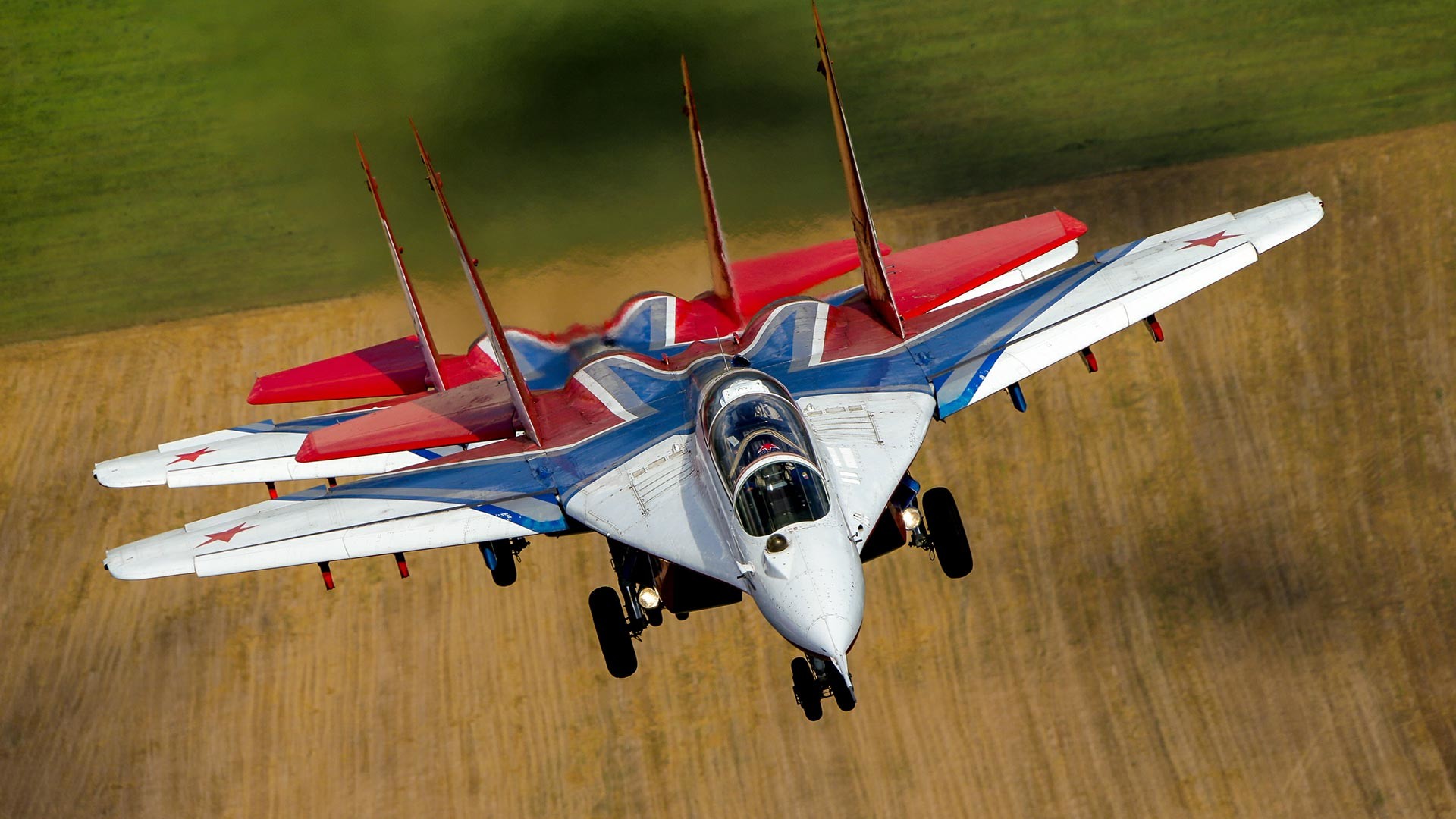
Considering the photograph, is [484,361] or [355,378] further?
Result: [484,361]

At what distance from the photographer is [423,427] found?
2284 centimetres

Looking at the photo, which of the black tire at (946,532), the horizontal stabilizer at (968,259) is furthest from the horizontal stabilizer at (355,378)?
the black tire at (946,532)

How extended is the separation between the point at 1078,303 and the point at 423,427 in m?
12.1

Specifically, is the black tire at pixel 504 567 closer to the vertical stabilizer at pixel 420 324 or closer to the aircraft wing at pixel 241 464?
the aircraft wing at pixel 241 464

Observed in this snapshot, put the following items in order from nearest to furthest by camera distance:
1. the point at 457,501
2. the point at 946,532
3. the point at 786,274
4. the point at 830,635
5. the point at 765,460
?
1. the point at 830,635
2. the point at 765,460
3. the point at 457,501
4. the point at 946,532
5. the point at 786,274

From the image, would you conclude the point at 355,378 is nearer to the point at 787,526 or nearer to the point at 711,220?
→ the point at 711,220

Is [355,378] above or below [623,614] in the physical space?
above

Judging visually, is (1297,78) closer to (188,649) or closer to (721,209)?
(721,209)

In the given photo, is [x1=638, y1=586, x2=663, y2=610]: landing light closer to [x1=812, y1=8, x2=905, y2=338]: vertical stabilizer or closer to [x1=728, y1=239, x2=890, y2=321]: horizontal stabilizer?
[x1=812, y1=8, x2=905, y2=338]: vertical stabilizer

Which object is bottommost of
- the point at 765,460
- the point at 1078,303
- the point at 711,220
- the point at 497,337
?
the point at 765,460

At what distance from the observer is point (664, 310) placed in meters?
25.3

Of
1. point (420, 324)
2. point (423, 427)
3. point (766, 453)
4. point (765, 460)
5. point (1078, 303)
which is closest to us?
point (765, 460)

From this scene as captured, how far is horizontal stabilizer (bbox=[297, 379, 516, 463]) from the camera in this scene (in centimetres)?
2253

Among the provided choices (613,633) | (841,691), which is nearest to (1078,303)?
(841,691)
